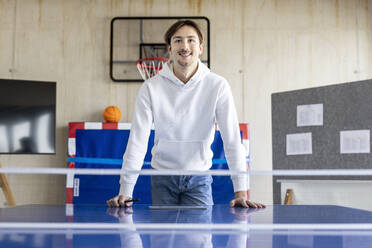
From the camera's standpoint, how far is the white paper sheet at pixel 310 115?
8.82 ft

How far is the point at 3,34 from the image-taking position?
399 centimetres

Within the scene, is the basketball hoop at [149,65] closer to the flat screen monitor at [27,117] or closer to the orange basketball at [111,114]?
the orange basketball at [111,114]

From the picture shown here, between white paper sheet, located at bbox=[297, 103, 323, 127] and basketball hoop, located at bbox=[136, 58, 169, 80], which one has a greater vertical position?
basketball hoop, located at bbox=[136, 58, 169, 80]

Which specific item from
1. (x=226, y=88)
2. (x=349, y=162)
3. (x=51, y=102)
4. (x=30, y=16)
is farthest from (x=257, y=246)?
(x=30, y=16)

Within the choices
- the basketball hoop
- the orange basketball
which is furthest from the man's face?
the orange basketball

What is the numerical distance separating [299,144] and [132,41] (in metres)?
1.98

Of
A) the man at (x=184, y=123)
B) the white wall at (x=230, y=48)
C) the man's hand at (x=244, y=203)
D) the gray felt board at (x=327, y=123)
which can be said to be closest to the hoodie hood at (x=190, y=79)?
the man at (x=184, y=123)

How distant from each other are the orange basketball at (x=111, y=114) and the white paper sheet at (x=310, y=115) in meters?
1.65

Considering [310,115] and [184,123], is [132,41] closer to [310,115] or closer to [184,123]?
[310,115]

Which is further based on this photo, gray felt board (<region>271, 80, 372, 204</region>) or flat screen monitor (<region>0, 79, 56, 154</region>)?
flat screen monitor (<region>0, 79, 56, 154</region>)

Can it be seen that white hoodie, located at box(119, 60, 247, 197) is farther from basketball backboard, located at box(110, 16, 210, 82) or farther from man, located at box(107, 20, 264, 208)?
basketball backboard, located at box(110, 16, 210, 82)

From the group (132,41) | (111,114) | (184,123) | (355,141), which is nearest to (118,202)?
(184,123)

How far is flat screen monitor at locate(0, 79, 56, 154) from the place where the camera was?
3703 millimetres

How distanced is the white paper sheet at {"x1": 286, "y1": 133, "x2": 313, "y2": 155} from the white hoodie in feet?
4.09
